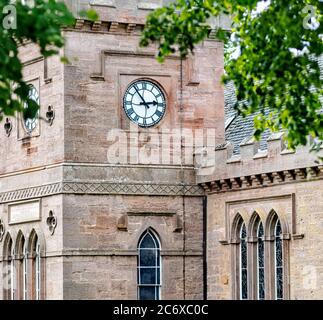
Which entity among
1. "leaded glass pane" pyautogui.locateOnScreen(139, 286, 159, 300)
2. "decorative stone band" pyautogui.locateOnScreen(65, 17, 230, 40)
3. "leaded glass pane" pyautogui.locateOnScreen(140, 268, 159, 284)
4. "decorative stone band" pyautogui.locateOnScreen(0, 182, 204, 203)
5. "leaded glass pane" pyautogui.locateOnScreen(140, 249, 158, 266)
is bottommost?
"leaded glass pane" pyautogui.locateOnScreen(139, 286, 159, 300)

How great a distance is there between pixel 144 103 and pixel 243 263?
15.9ft

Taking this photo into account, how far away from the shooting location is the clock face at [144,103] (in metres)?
43.9

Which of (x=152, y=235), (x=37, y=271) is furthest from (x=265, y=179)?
(x=37, y=271)

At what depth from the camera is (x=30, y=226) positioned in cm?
4466

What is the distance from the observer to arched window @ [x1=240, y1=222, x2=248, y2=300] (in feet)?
141

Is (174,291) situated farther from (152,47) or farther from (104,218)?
(152,47)

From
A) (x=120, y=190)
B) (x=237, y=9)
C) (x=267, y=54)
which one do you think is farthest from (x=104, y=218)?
(x=267, y=54)

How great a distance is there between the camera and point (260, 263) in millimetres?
42562

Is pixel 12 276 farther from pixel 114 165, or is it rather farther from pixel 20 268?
pixel 114 165

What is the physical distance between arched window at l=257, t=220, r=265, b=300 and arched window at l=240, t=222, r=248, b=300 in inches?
19.7

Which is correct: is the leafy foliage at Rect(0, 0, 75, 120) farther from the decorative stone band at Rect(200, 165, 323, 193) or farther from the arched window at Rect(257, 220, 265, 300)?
the arched window at Rect(257, 220, 265, 300)

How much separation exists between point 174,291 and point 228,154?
12.3ft

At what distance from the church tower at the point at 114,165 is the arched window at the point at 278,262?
3.11 metres

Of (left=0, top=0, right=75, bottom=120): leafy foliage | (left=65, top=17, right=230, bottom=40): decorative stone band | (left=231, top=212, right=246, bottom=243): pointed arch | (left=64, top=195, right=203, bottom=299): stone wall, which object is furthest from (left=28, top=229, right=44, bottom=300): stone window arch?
(left=0, top=0, right=75, bottom=120): leafy foliage
